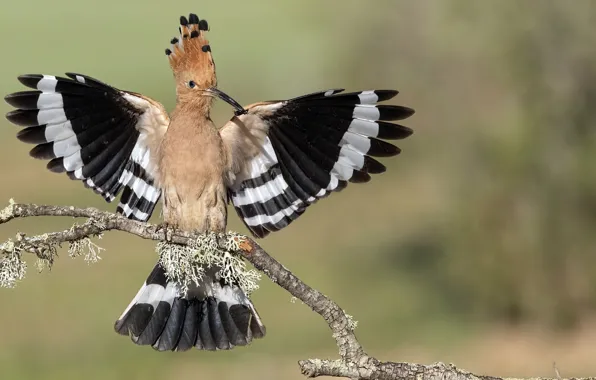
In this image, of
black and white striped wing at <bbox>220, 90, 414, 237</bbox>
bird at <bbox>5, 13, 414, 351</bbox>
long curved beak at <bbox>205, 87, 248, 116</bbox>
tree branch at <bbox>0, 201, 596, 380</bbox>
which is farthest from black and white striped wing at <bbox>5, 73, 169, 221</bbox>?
tree branch at <bbox>0, 201, 596, 380</bbox>

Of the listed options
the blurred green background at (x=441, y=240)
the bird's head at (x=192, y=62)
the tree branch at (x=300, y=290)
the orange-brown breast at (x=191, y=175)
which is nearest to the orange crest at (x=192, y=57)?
the bird's head at (x=192, y=62)

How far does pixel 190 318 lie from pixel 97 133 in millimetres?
934

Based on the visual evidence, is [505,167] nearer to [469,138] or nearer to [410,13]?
[469,138]

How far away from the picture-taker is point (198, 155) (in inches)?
178

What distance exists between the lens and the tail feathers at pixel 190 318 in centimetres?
458

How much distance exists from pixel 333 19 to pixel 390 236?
4929 mm

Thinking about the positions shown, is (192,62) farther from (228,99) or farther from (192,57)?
(228,99)

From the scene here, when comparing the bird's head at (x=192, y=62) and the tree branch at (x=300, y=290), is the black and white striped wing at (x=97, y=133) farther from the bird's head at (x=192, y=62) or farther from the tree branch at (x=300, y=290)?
the tree branch at (x=300, y=290)

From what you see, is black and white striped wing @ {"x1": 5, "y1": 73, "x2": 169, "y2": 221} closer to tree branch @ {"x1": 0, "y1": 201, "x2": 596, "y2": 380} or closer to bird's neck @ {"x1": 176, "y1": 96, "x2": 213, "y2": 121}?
bird's neck @ {"x1": 176, "y1": 96, "x2": 213, "y2": 121}

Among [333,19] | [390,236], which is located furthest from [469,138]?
[333,19]

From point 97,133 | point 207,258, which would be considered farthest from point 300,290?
point 97,133

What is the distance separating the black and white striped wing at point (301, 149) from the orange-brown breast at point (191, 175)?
0.68ft

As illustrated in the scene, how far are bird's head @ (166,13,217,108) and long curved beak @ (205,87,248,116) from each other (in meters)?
0.04

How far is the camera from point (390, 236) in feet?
47.5
